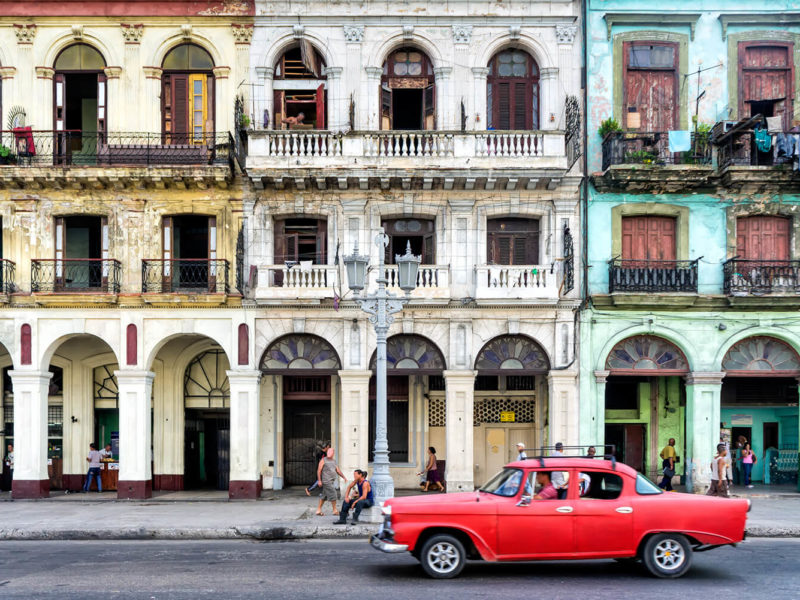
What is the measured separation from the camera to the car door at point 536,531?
44.5 feet

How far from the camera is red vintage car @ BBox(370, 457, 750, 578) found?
44.6 ft

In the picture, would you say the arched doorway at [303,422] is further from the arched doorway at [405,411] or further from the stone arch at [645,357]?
the stone arch at [645,357]

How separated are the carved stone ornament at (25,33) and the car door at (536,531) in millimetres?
19938

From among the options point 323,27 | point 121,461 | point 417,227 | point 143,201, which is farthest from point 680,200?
point 121,461

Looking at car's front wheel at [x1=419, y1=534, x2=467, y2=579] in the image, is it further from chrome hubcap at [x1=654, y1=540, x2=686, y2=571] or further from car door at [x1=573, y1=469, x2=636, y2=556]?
chrome hubcap at [x1=654, y1=540, x2=686, y2=571]

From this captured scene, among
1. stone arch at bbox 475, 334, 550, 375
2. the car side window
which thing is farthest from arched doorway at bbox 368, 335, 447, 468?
the car side window

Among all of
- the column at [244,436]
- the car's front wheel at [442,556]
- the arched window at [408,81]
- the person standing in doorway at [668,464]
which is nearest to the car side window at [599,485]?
the car's front wheel at [442,556]

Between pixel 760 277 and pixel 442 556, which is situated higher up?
pixel 760 277

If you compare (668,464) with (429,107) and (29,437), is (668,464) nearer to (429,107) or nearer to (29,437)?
(429,107)

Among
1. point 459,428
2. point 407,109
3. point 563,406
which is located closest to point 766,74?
point 407,109

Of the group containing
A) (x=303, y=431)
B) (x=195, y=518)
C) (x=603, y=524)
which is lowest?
(x=195, y=518)

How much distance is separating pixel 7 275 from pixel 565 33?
16971 mm

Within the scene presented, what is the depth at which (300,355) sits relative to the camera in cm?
2612

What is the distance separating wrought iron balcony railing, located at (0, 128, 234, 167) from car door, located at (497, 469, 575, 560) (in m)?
15.2
